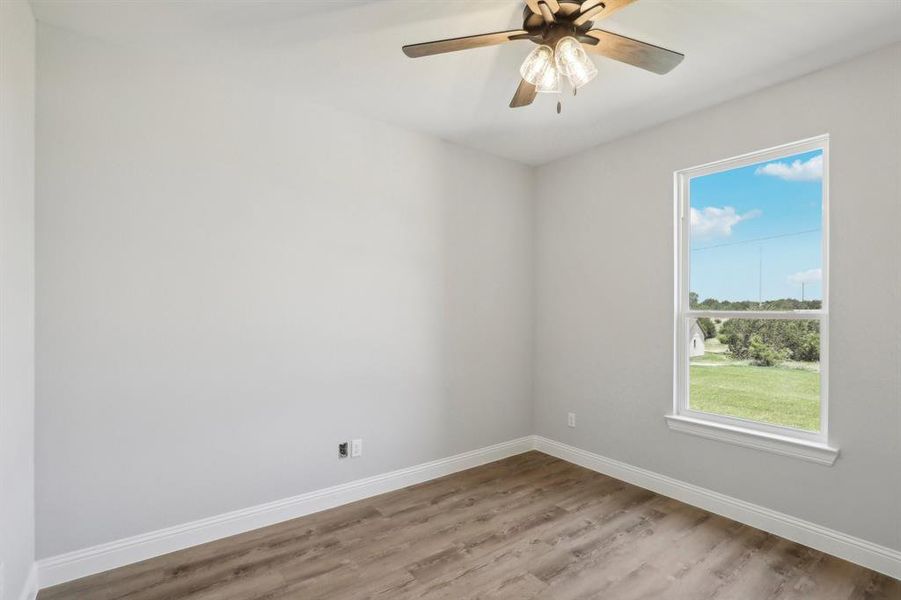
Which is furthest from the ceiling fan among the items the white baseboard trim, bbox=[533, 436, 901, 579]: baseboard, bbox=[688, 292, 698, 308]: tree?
the white baseboard trim

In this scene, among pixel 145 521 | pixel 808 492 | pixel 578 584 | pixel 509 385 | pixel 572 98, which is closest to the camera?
pixel 578 584

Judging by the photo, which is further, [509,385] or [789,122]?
[509,385]

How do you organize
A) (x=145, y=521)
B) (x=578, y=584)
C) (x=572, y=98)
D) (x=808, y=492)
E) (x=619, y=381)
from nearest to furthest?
1. (x=578, y=584)
2. (x=145, y=521)
3. (x=808, y=492)
4. (x=572, y=98)
5. (x=619, y=381)

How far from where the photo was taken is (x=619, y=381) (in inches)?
134

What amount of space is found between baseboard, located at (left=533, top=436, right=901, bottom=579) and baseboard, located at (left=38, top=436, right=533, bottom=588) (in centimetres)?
108

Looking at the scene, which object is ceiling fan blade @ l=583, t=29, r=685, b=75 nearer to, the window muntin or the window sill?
the window muntin

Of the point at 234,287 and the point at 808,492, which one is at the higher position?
the point at 234,287

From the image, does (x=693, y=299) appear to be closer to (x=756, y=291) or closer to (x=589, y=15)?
(x=756, y=291)

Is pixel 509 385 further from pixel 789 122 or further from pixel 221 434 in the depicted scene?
pixel 789 122

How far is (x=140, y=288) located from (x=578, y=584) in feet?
8.72

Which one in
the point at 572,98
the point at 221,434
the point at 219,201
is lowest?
the point at 221,434

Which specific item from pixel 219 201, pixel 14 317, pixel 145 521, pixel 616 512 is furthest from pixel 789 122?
pixel 145 521

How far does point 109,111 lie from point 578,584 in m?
3.31

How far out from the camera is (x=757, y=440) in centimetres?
261
